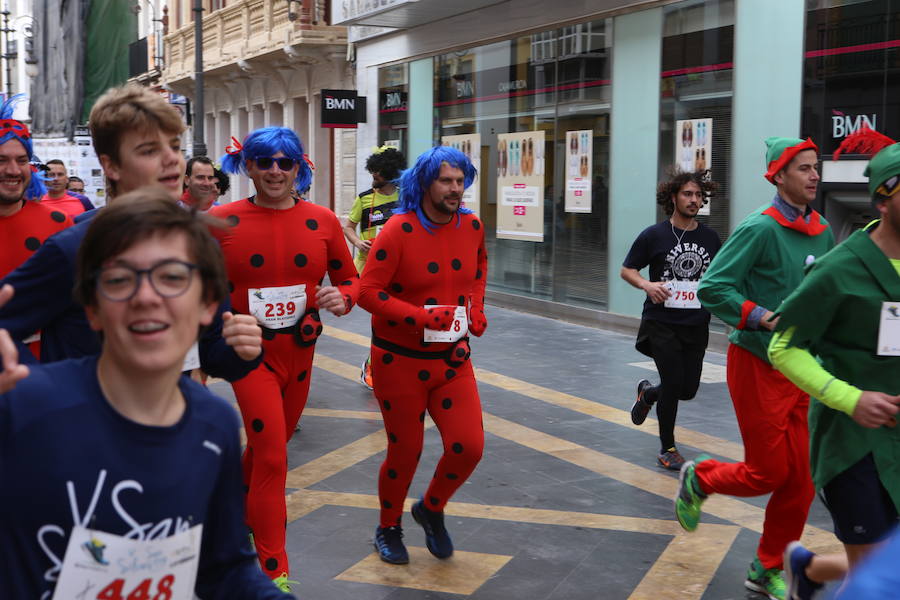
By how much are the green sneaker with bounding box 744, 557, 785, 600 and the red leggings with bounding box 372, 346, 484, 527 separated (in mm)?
1251

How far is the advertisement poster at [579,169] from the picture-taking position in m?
14.3

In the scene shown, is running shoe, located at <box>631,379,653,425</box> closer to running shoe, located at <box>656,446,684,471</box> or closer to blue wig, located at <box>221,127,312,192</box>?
running shoe, located at <box>656,446,684,471</box>

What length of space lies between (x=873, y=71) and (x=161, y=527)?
9679 mm

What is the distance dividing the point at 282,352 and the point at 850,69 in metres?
7.59

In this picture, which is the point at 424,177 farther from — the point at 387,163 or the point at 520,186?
the point at 520,186

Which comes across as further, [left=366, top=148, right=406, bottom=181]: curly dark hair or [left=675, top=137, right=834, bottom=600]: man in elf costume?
[left=366, top=148, right=406, bottom=181]: curly dark hair

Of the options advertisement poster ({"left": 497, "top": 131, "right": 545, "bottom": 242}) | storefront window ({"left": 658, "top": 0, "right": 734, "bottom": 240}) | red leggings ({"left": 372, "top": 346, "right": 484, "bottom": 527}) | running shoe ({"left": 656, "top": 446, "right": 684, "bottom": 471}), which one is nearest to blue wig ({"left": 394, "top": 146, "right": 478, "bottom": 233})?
red leggings ({"left": 372, "top": 346, "right": 484, "bottom": 527})

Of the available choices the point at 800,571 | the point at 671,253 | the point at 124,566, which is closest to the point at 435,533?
the point at 800,571

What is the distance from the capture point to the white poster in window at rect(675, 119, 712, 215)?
39.9ft

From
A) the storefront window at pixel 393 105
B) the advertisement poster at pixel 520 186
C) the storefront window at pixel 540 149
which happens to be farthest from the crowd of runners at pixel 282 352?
the storefront window at pixel 393 105

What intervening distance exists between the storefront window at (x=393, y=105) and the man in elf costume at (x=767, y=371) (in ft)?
49.6

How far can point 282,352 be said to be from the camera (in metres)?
4.81

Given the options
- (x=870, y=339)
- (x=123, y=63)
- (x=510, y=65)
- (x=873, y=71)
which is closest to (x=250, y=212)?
(x=870, y=339)

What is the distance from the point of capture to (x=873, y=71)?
33.9 feet
